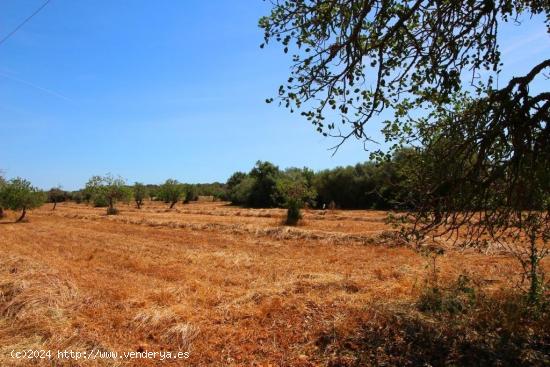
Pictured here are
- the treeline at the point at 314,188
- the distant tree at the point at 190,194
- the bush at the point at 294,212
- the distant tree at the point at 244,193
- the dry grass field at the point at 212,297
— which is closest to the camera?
the dry grass field at the point at 212,297

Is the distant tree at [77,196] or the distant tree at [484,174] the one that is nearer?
the distant tree at [484,174]

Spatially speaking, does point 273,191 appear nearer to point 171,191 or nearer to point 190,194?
point 171,191

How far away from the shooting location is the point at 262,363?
16.8 ft

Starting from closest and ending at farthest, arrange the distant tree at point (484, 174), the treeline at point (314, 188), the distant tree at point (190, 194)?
the distant tree at point (484, 174) < the treeline at point (314, 188) < the distant tree at point (190, 194)

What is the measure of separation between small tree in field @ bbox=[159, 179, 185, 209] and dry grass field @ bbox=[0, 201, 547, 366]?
38.3 meters

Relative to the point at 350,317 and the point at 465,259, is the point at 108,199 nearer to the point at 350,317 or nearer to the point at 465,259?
the point at 465,259

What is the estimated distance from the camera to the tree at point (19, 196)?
30.1 metres

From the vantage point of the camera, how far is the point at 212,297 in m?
7.81

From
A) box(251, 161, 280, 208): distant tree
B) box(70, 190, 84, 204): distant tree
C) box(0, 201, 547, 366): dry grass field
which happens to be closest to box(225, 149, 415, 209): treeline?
box(251, 161, 280, 208): distant tree

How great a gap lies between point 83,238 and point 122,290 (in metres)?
12.7

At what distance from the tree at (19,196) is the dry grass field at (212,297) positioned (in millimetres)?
17731

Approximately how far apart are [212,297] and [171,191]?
4752 cm

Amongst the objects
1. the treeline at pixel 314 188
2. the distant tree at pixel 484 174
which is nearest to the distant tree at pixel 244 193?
the treeline at pixel 314 188

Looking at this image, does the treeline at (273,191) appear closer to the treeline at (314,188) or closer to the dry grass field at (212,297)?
the treeline at (314,188)
